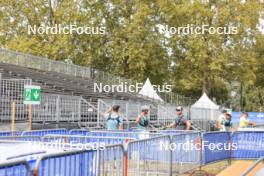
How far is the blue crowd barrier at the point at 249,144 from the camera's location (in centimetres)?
1549

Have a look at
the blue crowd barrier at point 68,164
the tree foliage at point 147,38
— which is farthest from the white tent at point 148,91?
the blue crowd barrier at point 68,164

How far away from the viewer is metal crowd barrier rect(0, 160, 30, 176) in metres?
5.02

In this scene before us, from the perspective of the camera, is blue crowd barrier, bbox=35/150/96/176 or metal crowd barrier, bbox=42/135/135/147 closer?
blue crowd barrier, bbox=35/150/96/176

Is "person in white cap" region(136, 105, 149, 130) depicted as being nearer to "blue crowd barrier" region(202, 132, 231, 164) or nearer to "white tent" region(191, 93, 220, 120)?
"blue crowd barrier" region(202, 132, 231, 164)

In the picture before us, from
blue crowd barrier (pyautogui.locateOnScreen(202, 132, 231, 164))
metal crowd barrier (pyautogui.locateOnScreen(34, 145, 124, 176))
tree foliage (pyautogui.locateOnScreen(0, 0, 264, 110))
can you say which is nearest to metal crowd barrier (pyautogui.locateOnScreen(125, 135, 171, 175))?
metal crowd barrier (pyautogui.locateOnScreen(34, 145, 124, 176))

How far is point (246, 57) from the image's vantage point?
4731cm

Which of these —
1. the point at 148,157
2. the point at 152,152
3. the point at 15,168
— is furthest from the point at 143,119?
the point at 15,168

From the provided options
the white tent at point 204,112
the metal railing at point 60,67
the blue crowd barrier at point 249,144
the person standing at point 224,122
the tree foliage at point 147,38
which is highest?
the tree foliage at point 147,38

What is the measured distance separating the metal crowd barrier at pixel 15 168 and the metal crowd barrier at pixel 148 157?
3026mm

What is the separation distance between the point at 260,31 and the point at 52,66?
25203 millimetres

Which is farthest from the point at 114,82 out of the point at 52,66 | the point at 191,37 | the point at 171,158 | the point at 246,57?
the point at 171,158

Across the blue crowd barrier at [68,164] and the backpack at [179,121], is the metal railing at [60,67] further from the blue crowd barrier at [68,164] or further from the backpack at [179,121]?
the blue crowd barrier at [68,164]

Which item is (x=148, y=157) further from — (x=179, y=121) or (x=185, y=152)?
(x=179, y=121)

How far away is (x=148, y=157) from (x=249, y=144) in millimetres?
7067
